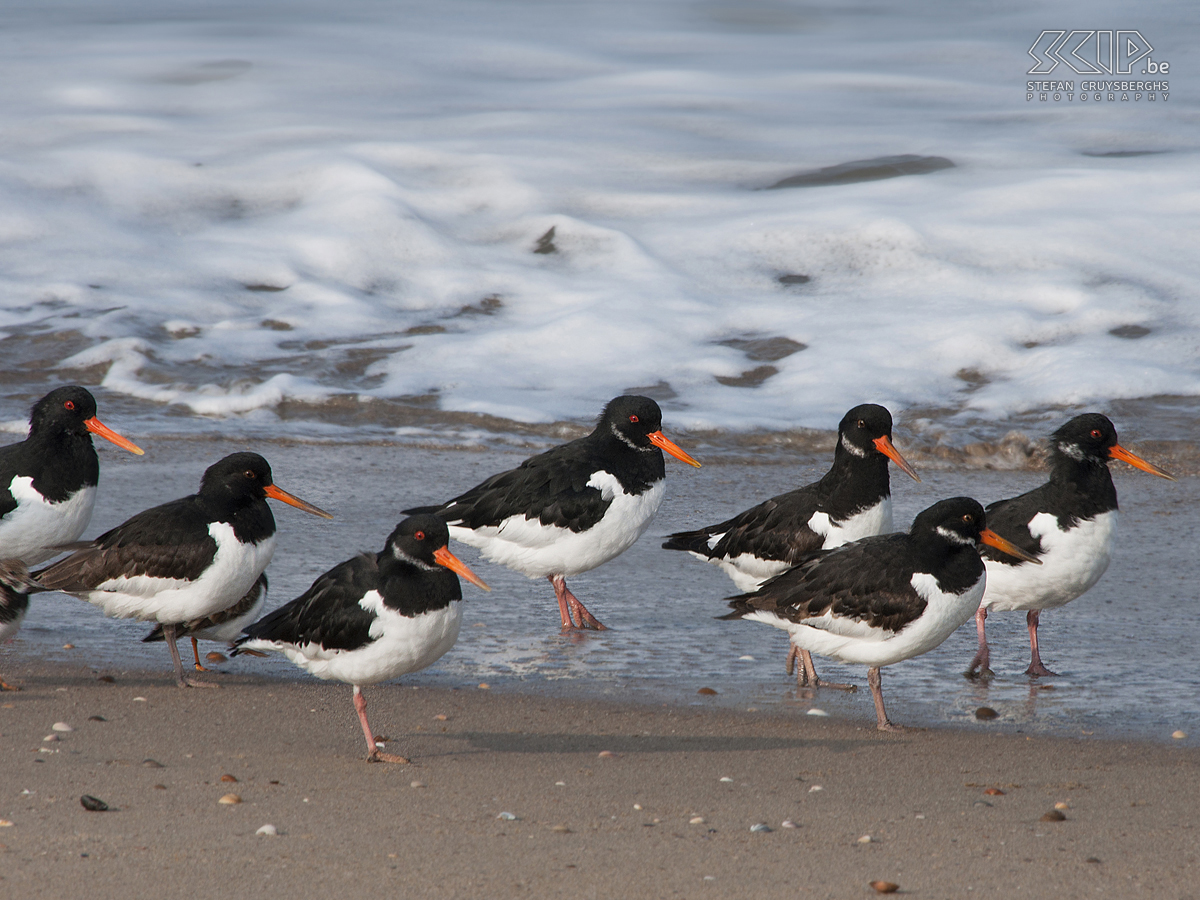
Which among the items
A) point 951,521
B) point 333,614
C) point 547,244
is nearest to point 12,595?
point 333,614

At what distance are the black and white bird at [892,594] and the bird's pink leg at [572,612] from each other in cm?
123

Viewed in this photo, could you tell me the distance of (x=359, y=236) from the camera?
553 inches

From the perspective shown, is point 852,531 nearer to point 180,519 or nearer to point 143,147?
point 180,519

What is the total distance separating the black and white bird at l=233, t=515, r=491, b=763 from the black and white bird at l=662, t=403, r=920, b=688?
191 cm

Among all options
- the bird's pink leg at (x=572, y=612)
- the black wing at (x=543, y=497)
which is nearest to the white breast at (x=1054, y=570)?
the bird's pink leg at (x=572, y=612)

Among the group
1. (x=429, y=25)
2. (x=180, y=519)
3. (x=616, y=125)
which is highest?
(x=429, y=25)

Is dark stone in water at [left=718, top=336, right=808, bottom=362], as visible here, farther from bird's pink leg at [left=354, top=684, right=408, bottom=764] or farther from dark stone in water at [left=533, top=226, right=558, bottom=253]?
bird's pink leg at [left=354, top=684, right=408, bottom=764]

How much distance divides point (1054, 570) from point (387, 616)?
2971mm

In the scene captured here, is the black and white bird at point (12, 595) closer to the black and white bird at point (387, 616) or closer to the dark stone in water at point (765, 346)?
the black and white bird at point (387, 616)

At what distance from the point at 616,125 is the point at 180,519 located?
14.2 metres

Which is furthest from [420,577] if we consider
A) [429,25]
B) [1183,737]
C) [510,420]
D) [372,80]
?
[429,25]

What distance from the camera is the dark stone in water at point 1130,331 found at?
11.3 metres

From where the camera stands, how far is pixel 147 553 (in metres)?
4.99

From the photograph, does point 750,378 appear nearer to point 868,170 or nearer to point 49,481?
point 49,481
